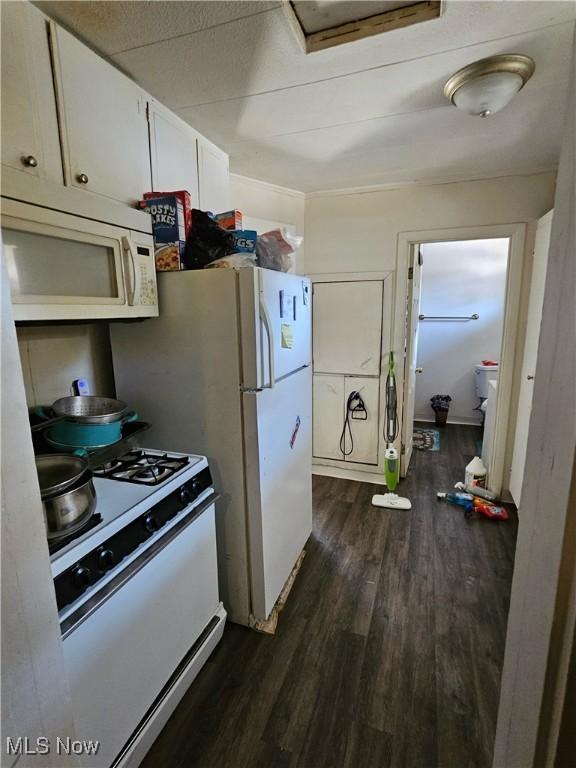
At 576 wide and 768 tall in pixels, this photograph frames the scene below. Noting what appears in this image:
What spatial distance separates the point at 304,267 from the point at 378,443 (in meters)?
1.64

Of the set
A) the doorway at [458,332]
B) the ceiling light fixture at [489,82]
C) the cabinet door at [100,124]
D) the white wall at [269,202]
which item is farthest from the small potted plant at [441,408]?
the cabinet door at [100,124]

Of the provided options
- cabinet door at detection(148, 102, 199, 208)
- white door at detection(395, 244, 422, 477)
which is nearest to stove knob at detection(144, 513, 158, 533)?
cabinet door at detection(148, 102, 199, 208)

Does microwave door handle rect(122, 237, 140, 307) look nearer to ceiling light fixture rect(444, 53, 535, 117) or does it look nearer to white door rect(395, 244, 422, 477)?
ceiling light fixture rect(444, 53, 535, 117)

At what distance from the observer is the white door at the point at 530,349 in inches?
90.1

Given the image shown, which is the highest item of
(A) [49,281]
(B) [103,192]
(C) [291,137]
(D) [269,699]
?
(C) [291,137]

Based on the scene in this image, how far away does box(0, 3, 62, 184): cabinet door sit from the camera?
1.02 meters

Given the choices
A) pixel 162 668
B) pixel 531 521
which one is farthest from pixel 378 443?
pixel 531 521

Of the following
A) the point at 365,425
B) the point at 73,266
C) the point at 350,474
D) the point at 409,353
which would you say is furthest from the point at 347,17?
the point at 350,474

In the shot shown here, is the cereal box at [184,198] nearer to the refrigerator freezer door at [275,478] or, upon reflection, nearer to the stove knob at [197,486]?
the refrigerator freezer door at [275,478]

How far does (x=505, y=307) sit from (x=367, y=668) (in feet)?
8.04

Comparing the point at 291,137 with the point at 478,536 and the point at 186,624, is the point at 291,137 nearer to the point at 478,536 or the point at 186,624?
the point at 186,624

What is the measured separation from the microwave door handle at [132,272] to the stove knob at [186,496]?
2.39ft

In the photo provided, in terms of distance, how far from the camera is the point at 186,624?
4.63 feet

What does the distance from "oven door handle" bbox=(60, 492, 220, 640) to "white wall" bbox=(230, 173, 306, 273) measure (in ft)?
7.08
